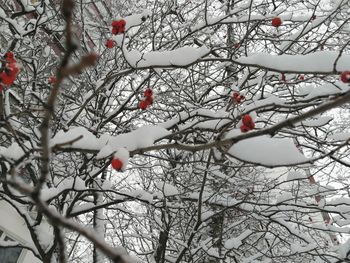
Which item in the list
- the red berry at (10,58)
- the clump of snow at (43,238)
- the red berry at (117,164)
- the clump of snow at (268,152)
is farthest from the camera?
the clump of snow at (43,238)

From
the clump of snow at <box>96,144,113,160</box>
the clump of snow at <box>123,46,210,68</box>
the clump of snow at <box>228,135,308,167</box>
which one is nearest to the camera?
the clump of snow at <box>228,135,308,167</box>

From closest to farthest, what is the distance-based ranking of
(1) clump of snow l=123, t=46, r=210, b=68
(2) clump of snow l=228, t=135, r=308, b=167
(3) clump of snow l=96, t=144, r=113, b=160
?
(2) clump of snow l=228, t=135, r=308, b=167, (3) clump of snow l=96, t=144, r=113, b=160, (1) clump of snow l=123, t=46, r=210, b=68

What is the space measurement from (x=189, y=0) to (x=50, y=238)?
4.64 metres

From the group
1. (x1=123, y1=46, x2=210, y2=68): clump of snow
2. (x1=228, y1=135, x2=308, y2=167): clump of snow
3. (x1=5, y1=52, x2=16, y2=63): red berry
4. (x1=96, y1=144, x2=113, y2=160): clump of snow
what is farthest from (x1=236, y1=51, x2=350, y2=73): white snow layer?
(x1=5, y1=52, x2=16, y2=63): red berry

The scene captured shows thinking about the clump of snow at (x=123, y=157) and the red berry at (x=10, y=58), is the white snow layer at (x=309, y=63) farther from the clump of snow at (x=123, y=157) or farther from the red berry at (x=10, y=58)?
the red berry at (x=10, y=58)

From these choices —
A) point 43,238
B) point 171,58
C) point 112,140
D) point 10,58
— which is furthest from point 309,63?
point 43,238

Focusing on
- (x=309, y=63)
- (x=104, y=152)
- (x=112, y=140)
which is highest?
(x=309, y=63)

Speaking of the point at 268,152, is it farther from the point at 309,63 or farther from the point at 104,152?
the point at 309,63

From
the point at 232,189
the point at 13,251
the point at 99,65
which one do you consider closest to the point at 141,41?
the point at 99,65

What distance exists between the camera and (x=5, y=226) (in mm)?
5906

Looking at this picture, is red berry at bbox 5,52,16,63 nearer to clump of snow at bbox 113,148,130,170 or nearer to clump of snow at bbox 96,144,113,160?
clump of snow at bbox 96,144,113,160

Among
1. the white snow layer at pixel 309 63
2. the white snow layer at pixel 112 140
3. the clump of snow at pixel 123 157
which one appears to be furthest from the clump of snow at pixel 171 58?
the clump of snow at pixel 123 157

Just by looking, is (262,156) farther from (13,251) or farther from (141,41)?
(13,251)

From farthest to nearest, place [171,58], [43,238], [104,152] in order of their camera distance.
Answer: [43,238] → [171,58] → [104,152]
